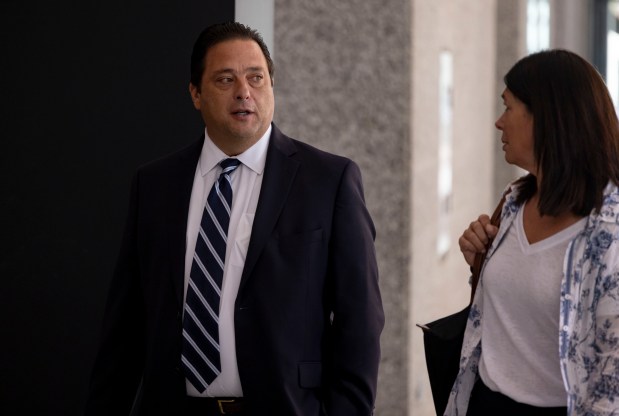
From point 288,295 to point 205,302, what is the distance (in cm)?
21

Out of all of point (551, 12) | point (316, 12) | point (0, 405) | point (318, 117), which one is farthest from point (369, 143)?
point (551, 12)

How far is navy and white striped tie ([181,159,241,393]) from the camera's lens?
2518 millimetres

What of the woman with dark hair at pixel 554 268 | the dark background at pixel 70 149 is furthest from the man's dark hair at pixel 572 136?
the dark background at pixel 70 149

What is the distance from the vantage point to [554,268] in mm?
2398

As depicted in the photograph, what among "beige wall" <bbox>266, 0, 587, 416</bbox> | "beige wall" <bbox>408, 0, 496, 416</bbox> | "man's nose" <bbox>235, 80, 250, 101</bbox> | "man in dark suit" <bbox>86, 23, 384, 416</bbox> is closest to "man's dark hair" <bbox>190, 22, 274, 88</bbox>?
"man in dark suit" <bbox>86, 23, 384, 416</bbox>

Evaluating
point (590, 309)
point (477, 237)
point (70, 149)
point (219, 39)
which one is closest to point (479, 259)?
point (477, 237)

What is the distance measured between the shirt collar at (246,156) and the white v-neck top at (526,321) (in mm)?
666

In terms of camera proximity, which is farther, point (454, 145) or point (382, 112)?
point (454, 145)

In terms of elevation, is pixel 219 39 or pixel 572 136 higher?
pixel 219 39

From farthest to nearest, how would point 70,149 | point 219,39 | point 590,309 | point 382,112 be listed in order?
point 382,112
point 70,149
point 219,39
point 590,309

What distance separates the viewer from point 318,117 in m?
4.78

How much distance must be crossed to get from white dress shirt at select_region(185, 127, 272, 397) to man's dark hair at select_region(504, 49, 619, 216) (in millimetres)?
Answer: 732

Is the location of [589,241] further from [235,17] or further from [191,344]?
[235,17]

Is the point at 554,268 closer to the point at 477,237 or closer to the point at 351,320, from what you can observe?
the point at 477,237
